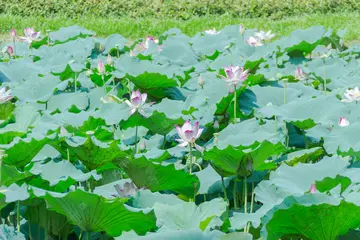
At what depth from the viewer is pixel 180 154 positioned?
7.55ft

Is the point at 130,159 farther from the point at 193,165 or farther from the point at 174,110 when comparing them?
the point at 174,110

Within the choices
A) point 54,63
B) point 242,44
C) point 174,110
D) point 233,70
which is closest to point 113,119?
point 174,110

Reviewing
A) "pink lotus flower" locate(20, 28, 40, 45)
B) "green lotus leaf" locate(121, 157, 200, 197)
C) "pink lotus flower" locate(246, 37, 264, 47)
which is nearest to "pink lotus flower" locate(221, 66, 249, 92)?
"green lotus leaf" locate(121, 157, 200, 197)

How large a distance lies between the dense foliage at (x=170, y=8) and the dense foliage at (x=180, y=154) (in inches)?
265

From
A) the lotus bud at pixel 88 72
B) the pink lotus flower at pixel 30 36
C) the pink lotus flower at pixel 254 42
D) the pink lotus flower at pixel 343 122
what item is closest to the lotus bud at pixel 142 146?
the pink lotus flower at pixel 343 122

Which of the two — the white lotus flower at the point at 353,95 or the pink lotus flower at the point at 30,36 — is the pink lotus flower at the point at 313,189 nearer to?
the white lotus flower at the point at 353,95

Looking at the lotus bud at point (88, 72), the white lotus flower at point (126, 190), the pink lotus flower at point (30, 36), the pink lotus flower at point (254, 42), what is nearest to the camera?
the white lotus flower at point (126, 190)

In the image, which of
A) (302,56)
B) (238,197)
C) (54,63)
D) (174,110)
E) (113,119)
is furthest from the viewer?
(302,56)

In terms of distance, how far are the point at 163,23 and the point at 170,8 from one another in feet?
3.43

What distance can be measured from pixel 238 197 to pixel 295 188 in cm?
31

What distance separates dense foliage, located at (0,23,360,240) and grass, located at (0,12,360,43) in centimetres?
528

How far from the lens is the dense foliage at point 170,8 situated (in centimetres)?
1016

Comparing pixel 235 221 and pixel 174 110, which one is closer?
pixel 235 221

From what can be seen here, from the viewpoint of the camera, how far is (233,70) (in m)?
2.56
